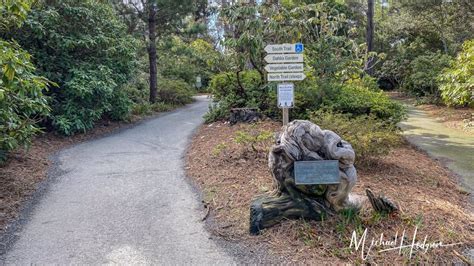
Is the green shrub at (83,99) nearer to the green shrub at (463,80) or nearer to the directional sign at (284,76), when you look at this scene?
the directional sign at (284,76)

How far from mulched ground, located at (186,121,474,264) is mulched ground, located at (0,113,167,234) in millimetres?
2178


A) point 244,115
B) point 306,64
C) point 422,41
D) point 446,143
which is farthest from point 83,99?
point 422,41

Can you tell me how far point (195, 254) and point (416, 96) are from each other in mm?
18694

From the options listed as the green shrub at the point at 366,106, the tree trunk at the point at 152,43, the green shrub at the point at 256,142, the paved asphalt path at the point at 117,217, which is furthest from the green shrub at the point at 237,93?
the tree trunk at the point at 152,43

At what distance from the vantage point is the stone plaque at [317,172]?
3.36 metres

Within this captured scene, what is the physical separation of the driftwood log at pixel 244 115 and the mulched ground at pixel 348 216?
7.65ft

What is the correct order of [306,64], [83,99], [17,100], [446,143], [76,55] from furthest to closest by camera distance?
[306,64]
[76,55]
[83,99]
[446,143]
[17,100]

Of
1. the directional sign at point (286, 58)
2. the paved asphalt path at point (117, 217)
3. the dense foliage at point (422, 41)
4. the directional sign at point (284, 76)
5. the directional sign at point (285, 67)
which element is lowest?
the paved asphalt path at point (117, 217)

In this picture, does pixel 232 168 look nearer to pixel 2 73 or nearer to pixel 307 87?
pixel 2 73

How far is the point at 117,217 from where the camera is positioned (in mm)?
4051

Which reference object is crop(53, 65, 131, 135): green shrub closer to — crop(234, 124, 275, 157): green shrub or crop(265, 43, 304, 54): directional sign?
crop(234, 124, 275, 157): green shrub

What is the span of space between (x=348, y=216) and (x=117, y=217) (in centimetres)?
242
